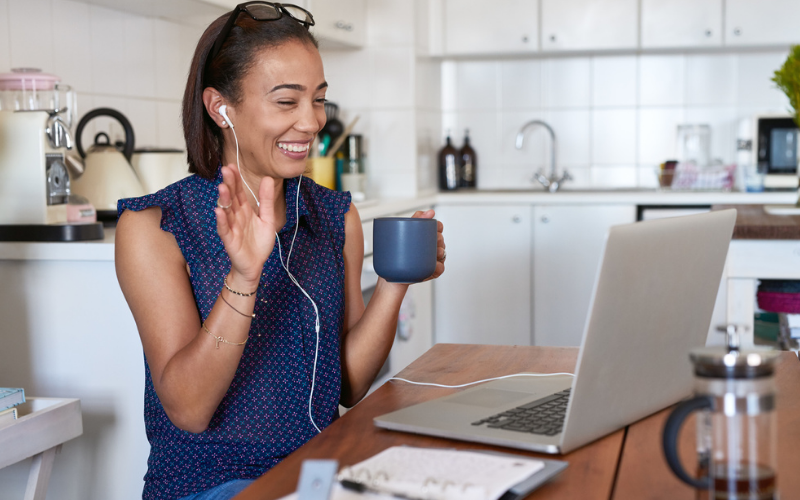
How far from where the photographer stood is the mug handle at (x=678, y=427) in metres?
0.58

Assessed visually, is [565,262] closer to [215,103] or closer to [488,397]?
[215,103]

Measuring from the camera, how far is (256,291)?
1129 millimetres

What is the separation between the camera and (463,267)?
374cm

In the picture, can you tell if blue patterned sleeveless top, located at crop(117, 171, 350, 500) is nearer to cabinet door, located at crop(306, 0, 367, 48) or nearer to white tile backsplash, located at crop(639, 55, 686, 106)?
cabinet door, located at crop(306, 0, 367, 48)

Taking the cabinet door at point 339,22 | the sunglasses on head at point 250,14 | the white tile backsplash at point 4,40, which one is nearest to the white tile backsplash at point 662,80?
the cabinet door at point 339,22

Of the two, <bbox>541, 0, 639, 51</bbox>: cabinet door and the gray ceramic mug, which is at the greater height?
<bbox>541, 0, 639, 51</bbox>: cabinet door

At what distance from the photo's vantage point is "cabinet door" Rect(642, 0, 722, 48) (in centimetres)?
365

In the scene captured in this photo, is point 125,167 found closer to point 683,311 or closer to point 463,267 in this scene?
point 683,311

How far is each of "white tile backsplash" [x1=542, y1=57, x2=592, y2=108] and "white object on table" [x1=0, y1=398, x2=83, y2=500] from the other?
3.10m

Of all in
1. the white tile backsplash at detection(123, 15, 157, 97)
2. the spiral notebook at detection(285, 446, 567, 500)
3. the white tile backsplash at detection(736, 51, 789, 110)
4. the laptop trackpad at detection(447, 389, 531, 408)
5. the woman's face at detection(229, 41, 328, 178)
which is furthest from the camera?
the white tile backsplash at detection(736, 51, 789, 110)

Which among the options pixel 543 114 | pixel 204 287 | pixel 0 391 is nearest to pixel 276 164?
pixel 204 287

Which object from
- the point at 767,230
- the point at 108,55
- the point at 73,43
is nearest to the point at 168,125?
the point at 108,55

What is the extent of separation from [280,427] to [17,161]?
3.22 feet

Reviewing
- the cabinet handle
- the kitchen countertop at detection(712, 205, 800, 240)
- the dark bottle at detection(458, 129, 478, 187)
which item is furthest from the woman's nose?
the dark bottle at detection(458, 129, 478, 187)
